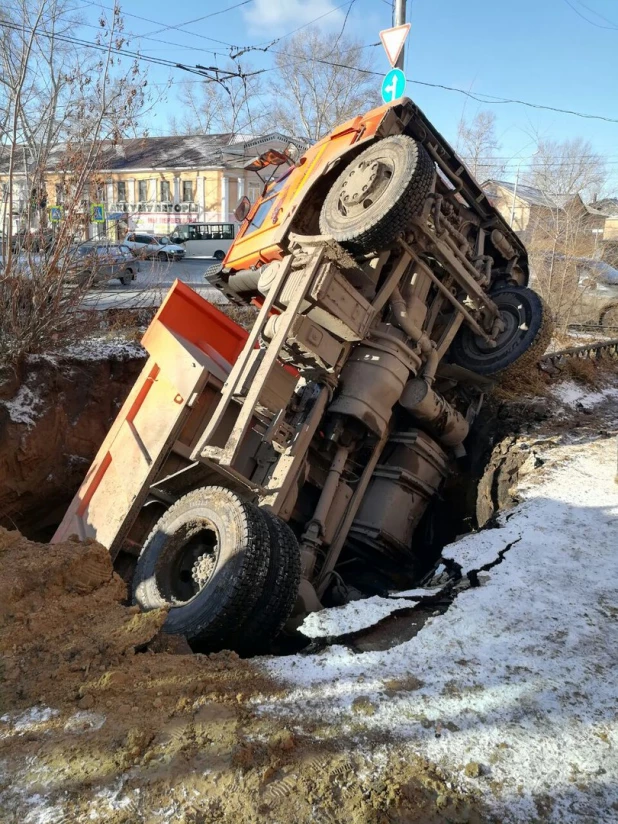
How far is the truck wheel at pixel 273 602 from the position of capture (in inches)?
118

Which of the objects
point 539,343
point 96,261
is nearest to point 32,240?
point 96,261

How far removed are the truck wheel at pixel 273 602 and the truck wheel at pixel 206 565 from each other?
0.22 ft

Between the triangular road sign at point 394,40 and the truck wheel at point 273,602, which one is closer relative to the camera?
the truck wheel at point 273,602

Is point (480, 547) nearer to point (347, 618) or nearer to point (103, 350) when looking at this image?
point (347, 618)

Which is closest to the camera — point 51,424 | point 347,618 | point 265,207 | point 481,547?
point 347,618

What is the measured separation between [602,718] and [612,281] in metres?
11.7

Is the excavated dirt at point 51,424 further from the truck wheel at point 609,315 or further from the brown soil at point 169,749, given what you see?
the truck wheel at point 609,315

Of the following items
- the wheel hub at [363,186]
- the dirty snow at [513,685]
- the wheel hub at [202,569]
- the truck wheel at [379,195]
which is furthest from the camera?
the wheel hub at [363,186]

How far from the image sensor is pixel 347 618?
2922 mm

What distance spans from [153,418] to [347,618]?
7.25ft

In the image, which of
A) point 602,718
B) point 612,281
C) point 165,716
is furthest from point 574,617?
point 612,281

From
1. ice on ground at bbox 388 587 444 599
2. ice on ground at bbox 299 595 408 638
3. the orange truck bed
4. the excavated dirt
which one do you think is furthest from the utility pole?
ice on ground at bbox 299 595 408 638

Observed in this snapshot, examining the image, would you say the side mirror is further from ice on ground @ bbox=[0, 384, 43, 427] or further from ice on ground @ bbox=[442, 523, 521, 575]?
ice on ground @ bbox=[442, 523, 521, 575]

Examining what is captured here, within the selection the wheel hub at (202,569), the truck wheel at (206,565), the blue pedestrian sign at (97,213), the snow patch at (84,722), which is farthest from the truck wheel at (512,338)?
the snow patch at (84,722)
